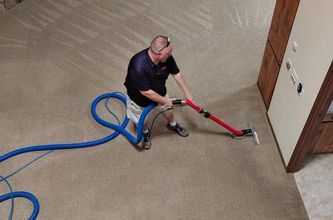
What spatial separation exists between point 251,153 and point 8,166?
7.44 feet

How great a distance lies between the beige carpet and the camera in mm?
2986

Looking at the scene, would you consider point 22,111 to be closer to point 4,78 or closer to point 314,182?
point 4,78

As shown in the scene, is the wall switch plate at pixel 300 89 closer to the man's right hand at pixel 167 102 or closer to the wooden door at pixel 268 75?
the wooden door at pixel 268 75

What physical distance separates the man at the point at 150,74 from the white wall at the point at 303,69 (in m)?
0.86

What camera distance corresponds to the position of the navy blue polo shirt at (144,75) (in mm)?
2660

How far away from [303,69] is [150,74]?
1.16m

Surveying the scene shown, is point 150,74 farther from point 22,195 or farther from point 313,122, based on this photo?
point 22,195

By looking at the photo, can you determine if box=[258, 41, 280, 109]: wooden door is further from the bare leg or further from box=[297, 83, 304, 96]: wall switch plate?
the bare leg

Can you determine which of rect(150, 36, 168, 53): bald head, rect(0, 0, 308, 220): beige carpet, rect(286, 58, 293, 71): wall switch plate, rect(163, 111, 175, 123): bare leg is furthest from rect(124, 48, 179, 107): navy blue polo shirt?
rect(286, 58, 293, 71): wall switch plate

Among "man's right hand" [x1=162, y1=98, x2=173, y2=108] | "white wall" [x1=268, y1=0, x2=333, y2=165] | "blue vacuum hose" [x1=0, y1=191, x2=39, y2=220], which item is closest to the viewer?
"white wall" [x1=268, y1=0, x2=333, y2=165]

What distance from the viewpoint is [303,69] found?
2.64m

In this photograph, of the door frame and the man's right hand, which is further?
the man's right hand

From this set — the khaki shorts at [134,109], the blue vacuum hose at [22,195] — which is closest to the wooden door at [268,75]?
the khaki shorts at [134,109]

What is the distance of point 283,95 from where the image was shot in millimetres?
3072
